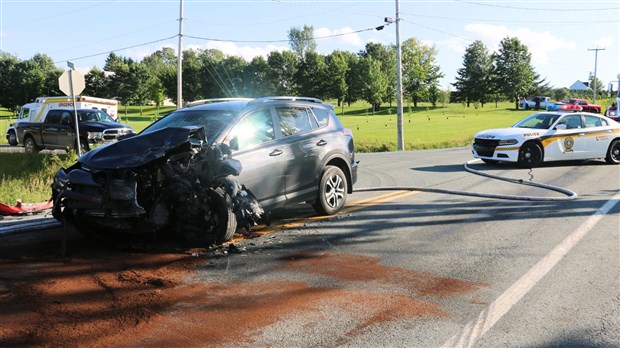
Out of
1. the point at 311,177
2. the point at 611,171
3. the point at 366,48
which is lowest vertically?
the point at 611,171

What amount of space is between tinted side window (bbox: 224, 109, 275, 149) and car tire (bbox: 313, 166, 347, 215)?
1.23 metres

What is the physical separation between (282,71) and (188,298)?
9412cm

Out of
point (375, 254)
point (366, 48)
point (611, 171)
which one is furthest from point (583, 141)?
point (366, 48)

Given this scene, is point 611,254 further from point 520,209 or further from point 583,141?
point 583,141

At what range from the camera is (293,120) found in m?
7.33

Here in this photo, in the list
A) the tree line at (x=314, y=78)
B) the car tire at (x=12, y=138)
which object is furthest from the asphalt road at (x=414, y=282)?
the tree line at (x=314, y=78)

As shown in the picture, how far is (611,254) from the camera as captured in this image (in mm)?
5805

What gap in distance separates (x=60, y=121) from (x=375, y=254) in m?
17.8

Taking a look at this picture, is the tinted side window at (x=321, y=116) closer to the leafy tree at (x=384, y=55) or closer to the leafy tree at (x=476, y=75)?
the leafy tree at (x=476, y=75)

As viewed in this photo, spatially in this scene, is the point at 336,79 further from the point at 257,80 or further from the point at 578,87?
the point at 578,87

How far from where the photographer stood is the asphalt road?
3.67 meters

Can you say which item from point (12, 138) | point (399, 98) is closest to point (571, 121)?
point (399, 98)

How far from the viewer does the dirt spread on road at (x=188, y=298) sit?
3.61 m

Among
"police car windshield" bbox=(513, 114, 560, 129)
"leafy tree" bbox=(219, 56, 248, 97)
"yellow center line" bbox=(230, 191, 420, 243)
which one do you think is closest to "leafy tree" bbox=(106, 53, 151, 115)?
"leafy tree" bbox=(219, 56, 248, 97)
